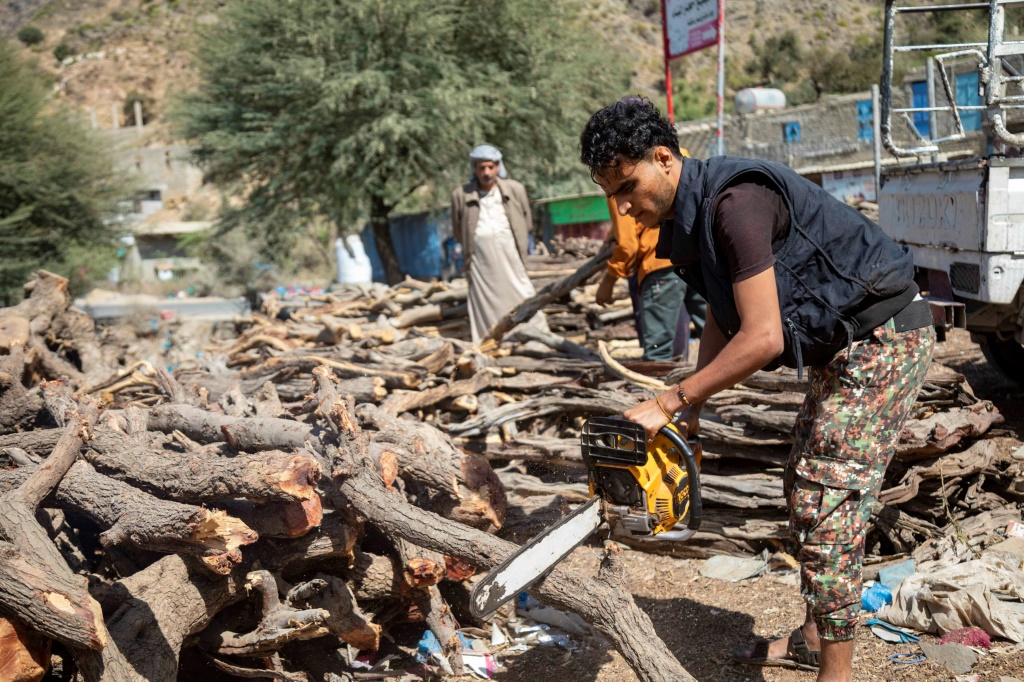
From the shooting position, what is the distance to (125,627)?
2.97 m

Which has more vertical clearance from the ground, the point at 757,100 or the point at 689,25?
the point at 757,100

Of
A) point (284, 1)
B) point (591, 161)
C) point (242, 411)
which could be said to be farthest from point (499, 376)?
point (284, 1)

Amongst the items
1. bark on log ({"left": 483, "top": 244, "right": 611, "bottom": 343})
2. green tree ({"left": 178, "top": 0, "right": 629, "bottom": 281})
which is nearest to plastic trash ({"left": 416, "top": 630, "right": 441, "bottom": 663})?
bark on log ({"left": 483, "top": 244, "right": 611, "bottom": 343})

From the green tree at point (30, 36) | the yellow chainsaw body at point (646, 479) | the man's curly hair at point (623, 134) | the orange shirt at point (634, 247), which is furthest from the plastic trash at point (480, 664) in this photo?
the green tree at point (30, 36)

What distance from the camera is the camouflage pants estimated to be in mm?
2658

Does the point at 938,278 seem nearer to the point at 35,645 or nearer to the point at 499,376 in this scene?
the point at 499,376

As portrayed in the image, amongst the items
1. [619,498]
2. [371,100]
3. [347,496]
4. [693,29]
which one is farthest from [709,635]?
[371,100]

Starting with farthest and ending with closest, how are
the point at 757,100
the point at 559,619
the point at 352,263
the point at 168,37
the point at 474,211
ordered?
the point at 168,37
the point at 757,100
the point at 352,263
the point at 474,211
the point at 559,619

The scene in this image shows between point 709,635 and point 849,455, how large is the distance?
131cm

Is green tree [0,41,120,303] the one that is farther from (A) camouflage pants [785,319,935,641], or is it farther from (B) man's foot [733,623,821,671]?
(A) camouflage pants [785,319,935,641]

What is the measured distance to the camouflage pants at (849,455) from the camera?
105 inches

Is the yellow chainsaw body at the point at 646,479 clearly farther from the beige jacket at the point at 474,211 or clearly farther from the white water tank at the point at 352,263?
the white water tank at the point at 352,263

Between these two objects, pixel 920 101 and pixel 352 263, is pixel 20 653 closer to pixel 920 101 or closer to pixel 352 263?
pixel 352 263

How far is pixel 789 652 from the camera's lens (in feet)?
10.6
